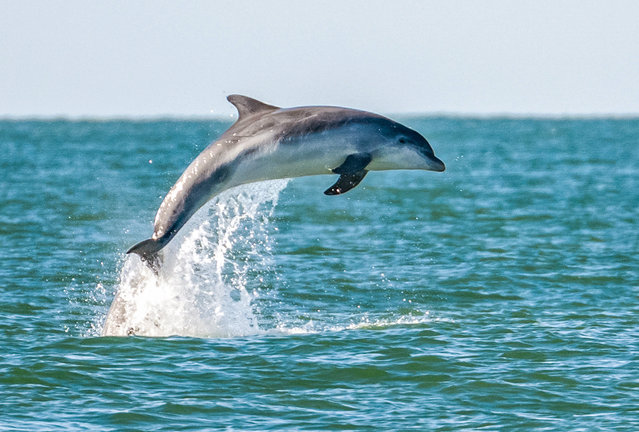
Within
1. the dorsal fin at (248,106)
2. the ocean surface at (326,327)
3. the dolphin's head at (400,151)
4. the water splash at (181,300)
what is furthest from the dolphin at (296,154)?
the water splash at (181,300)

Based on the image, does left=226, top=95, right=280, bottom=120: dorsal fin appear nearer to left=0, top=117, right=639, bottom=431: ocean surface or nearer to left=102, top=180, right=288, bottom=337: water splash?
left=0, top=117, right=639, bottom=431: ocean surface

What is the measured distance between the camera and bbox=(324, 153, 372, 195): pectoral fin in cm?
1409

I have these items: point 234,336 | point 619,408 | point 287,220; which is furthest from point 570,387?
point 287,220

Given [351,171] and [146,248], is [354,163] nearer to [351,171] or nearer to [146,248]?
[351,171]

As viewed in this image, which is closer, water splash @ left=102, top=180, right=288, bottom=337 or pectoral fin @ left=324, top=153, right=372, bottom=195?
pectoral fin @ left=324, top=153, right=372, bottom=195

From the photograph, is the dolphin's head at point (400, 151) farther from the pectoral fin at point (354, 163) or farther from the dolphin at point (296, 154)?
the pectoral fin at point (354, 163)

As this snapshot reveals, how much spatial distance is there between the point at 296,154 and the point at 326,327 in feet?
17.5

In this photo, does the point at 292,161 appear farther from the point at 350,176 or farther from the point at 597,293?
the point at 597,293

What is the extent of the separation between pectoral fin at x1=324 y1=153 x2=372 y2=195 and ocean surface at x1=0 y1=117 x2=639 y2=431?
3.61 feet

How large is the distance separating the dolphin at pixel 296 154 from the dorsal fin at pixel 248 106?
170 millimetres

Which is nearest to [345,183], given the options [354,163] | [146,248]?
[354,163]

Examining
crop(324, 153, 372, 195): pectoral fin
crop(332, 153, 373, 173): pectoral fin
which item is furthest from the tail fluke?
crop(332, 153, 373, 173): pectoral fin

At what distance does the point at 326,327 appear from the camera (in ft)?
62.4

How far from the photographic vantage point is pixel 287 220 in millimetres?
38375
